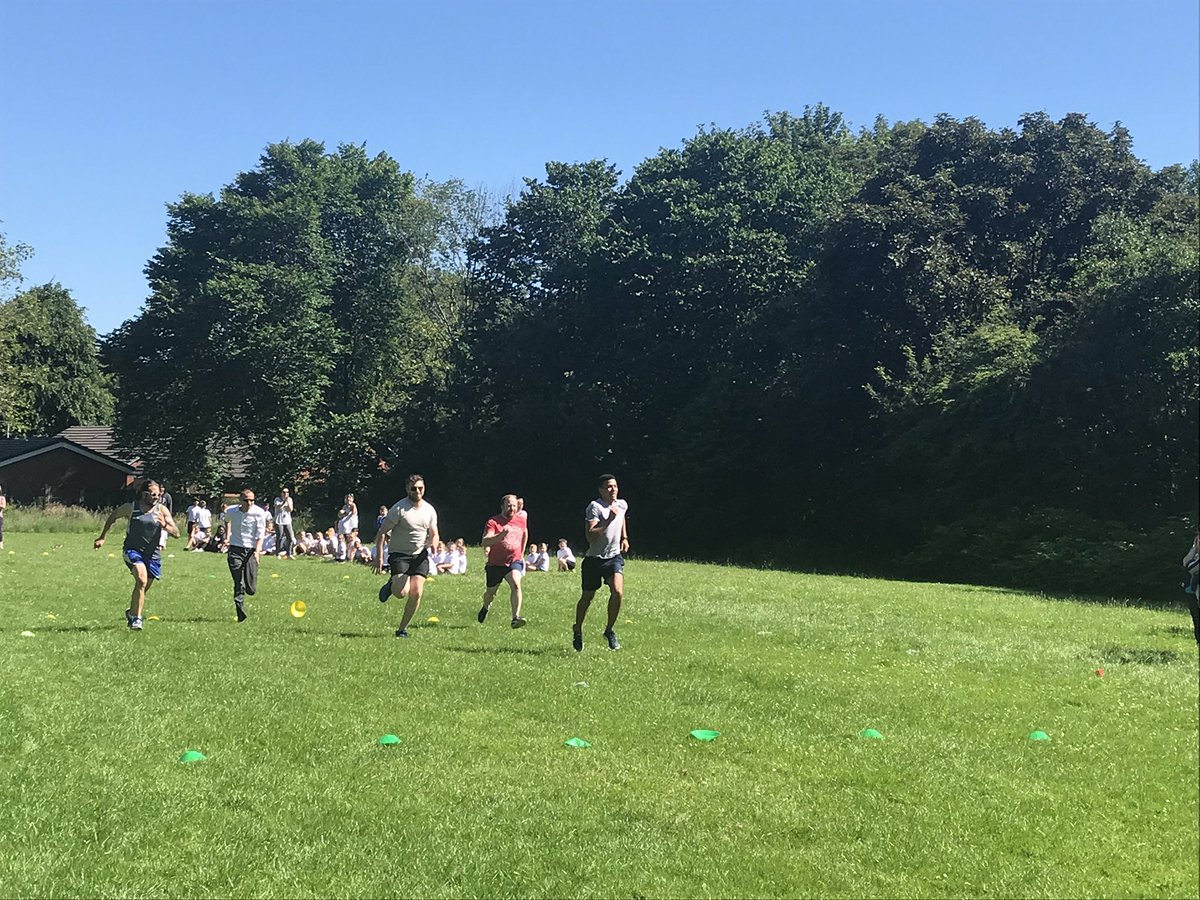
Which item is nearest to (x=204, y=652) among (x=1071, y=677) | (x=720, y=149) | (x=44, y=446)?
(x=1071, y=677)

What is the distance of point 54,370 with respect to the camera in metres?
62.9

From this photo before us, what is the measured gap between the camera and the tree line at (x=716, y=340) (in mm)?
27109

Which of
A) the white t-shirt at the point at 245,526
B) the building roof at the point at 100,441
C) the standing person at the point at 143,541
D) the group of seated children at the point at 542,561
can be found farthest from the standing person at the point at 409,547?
the building roof at the point at 100,441

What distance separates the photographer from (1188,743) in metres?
6.52

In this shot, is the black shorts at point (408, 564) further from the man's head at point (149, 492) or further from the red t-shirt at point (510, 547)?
the man's head at point (149, 492)

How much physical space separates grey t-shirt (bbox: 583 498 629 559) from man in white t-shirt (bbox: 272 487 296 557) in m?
17.3

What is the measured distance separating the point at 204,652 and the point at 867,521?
93.5 feet

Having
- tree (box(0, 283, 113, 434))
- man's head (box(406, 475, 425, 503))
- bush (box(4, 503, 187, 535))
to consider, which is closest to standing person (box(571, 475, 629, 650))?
man's head (box(406, 475, 425, 503))

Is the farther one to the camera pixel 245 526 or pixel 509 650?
pixel 245 526

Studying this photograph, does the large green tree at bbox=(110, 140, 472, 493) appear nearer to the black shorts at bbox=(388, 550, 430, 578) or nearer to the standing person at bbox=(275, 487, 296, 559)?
the standing person at bbox=(275, 487, 296, 559)

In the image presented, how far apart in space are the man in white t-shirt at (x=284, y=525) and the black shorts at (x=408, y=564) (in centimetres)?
1527

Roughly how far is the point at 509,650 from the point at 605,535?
162cm

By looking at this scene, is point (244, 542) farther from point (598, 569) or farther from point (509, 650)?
point (598, 569)

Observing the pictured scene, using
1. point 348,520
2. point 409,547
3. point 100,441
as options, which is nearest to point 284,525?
point 348,520
